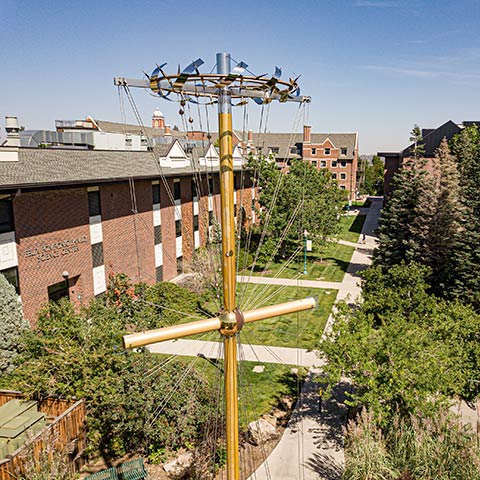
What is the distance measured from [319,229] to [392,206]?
6604 mm

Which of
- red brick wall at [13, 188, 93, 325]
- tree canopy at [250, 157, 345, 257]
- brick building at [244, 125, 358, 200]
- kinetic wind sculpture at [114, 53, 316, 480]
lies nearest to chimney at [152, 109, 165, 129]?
brick building at [244, 125, 358, 200]

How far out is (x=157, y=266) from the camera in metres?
27.3

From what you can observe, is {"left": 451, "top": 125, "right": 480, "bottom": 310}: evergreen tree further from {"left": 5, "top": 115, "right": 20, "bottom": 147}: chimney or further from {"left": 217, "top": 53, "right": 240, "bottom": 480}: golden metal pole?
{"left": 5, "top": 115, "right": 20, "bottom": 147}: chimney

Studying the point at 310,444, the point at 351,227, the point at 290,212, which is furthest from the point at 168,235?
the point at 351,227

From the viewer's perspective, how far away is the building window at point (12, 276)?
16.5 metres

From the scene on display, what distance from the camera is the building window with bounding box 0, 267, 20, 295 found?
16484 millimetres

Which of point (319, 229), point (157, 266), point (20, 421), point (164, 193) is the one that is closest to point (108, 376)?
point (20, 421)

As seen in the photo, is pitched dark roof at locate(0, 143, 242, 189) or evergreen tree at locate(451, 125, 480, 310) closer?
pitched dark roof at locate(0, 143, 242, 189)

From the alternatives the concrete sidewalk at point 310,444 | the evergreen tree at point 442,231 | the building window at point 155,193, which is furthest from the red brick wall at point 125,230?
the evergreen tree at point 442,231

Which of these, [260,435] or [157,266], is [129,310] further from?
[157,266]

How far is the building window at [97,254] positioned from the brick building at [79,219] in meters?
0.05

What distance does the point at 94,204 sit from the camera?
2155cm

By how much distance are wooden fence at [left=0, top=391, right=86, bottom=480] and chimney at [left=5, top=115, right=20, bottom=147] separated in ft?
36.7

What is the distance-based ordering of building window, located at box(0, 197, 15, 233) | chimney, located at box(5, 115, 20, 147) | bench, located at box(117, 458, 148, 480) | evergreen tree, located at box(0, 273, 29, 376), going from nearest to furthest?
bench, located at box(117, 458, 148, 480) < evergreen tree, located at box(0, 273, 29, 376) < building window, located at box(0, 197, 15, 233) < chimney, located at box(5, 115, 20, 147)
